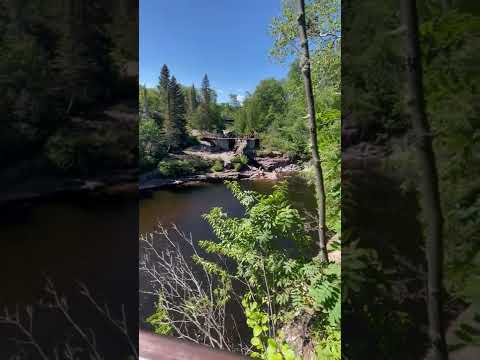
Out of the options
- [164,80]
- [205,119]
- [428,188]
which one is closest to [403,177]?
[428,188]

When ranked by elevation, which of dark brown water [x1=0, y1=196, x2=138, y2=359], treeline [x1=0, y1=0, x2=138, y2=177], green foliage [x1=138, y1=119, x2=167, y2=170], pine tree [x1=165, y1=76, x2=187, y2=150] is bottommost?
dark brown water [x1=0, y1=196, x2=138, y2=359]

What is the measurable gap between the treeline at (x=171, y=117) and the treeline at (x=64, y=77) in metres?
8.52

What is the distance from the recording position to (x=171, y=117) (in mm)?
13414

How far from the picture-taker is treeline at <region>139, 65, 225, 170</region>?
10458 millimetres

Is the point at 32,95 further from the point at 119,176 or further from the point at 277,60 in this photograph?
the point at 277,60

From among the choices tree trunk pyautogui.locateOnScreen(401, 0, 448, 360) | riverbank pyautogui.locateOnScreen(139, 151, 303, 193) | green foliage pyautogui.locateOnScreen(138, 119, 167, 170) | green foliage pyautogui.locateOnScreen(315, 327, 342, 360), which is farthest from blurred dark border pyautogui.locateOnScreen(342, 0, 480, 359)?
green foliage pyautogui.locateOnScreen(138, 119, 167, 170)

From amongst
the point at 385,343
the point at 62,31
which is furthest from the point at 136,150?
the point at 385,343

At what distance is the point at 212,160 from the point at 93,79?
11.7 m

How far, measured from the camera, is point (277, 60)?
4094mm

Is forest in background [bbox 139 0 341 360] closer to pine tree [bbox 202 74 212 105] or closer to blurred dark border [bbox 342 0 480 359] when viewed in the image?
blurred dark border [bbox 342 0 480 359]

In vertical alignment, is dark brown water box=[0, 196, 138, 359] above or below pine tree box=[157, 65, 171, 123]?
below

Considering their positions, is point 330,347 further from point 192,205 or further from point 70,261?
point 192,205

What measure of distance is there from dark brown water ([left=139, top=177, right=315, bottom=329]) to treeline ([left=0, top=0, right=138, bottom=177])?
4257 millimetres

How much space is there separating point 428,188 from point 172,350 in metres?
0.87
